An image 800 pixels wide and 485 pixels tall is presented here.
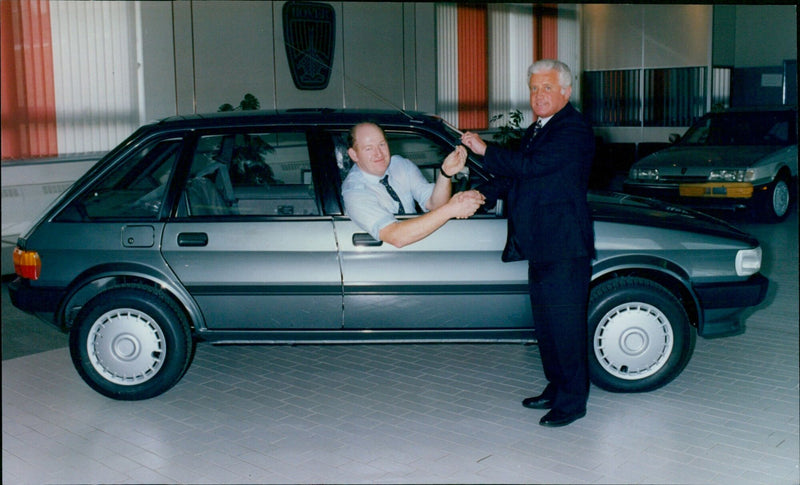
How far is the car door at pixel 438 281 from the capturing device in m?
5.01

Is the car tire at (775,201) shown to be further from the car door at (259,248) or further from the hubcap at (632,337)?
the car door at (259,248)

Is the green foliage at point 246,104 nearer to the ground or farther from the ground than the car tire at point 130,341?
farther from the ground

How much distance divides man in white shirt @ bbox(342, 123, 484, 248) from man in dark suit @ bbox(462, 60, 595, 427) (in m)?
0.27

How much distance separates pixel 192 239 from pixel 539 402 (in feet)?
7.12

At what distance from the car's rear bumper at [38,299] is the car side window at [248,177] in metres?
0.90

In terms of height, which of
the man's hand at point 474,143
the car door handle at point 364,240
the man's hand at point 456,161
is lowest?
the car door handle at point 364,240

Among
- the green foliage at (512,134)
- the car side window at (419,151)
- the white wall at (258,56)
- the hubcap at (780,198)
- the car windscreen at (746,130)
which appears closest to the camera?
the car side window at (419,151)

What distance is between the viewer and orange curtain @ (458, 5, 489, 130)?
1784 centimetres

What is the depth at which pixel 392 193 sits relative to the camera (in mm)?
4965

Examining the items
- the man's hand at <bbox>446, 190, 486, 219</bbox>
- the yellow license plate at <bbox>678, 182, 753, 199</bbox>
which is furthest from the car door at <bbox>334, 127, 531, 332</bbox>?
the yellow license plate at <bbox>678, 182, 753, 199</bbox>

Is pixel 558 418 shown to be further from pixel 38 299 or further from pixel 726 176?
pixel 726 176

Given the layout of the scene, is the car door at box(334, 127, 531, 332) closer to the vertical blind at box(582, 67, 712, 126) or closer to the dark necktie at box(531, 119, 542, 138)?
the dark necktie at box(531, 119, 542, 138)

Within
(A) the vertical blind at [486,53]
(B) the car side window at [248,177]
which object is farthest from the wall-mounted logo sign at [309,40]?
(B) the car side window at [248,177]

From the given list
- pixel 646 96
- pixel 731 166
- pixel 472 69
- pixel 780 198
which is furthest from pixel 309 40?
pixel 646 96
